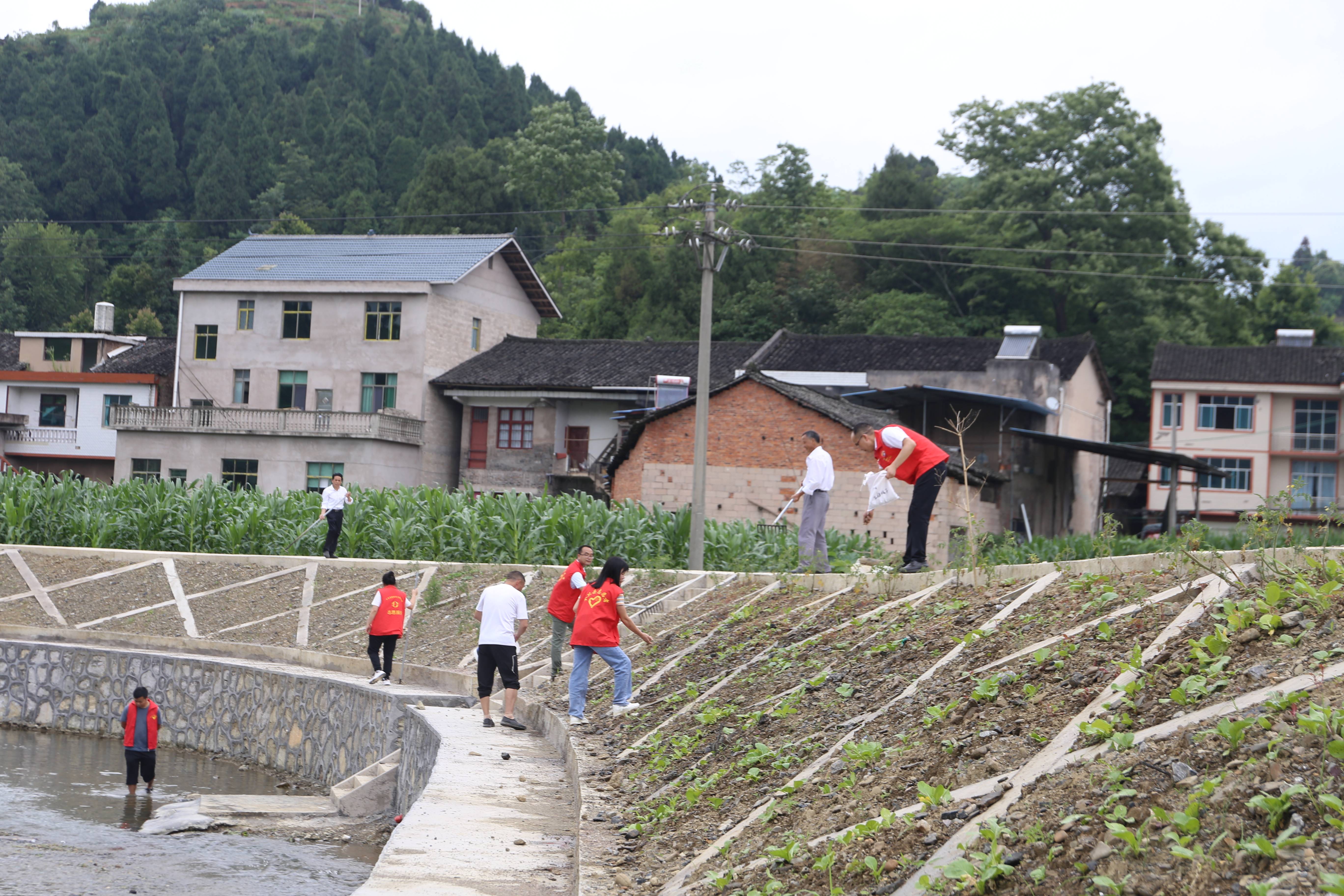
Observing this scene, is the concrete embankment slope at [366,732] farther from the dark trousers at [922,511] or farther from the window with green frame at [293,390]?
the window with green frame at [293,390]

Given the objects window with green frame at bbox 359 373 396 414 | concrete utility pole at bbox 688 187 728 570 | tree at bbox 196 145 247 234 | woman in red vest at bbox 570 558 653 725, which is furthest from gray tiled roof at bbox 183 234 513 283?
tree at bbox 196 145 247 234

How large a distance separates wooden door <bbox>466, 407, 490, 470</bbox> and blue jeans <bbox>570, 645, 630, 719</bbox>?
33245 millimetres

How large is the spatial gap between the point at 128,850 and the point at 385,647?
577cm

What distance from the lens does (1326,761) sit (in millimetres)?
4344

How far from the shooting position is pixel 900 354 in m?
42.0

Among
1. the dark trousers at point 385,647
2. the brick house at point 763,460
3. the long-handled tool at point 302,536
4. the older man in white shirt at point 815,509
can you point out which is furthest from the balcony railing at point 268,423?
the older man in white shirt at point 815,509

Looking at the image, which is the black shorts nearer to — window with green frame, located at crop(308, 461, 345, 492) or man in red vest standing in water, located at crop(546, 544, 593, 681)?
man in red vest standing in water, located at crop(546, 544, 593, 681)

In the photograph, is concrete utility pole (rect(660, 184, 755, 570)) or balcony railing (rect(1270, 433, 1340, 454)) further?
balcony railing (rect(1270, 433, 1340, 454))

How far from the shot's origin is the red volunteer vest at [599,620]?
11539 millimetres

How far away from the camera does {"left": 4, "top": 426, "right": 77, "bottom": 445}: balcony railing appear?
52531 millimetres

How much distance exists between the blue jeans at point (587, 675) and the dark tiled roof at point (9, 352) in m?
52.5

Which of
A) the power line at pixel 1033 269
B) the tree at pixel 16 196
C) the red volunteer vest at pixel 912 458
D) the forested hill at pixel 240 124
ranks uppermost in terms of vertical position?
A: the forested hill at pixel 240 124

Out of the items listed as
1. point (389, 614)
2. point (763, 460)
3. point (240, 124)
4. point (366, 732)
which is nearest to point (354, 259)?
point (763, 460)

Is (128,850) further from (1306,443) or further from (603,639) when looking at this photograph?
(1306,443)
